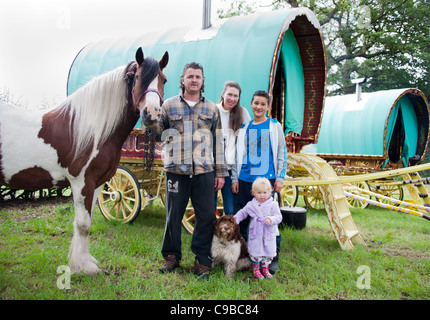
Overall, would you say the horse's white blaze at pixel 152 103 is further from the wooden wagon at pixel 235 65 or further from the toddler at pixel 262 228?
the toddler at pixel 262 228

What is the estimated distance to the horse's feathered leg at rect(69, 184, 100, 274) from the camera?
8.41ft

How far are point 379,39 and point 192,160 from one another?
18469mm

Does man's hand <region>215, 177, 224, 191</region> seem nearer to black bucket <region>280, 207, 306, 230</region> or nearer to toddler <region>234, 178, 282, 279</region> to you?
toddler <region>234, 178, 282, 279</region>

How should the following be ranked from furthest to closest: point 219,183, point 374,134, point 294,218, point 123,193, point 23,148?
1. point 374,134
2. point 294,218
3. point 123,193
4. point 219,183
5. point 23,148

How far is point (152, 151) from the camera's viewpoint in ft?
9.02

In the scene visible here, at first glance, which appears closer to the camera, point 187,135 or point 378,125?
point 187,135

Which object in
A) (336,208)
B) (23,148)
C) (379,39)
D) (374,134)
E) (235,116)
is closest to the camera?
(23,148)

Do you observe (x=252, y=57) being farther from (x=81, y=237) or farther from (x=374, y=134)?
(x=374, y=134)

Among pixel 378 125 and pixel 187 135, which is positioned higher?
pixel 378 125

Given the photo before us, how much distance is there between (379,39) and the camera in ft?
54.9

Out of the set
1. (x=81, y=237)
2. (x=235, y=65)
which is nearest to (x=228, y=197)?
(x=81, y=237)

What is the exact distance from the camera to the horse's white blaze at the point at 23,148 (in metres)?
2.50

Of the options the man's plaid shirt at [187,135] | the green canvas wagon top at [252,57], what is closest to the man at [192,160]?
the man's plaid shirt at [187,135]
